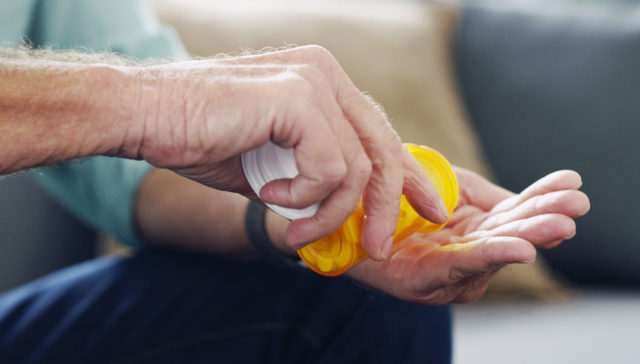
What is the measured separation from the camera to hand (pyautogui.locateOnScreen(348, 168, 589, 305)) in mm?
565

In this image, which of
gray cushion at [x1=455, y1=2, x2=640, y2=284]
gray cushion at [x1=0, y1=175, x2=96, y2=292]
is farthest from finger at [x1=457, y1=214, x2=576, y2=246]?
gray cushion at [x1=0, y1=175, x2=96, y2=292]

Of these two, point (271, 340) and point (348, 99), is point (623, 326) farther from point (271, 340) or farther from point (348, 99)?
point (348, 99)

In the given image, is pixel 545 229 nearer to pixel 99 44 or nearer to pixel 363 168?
pixel 363 168

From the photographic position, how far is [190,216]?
892 mm

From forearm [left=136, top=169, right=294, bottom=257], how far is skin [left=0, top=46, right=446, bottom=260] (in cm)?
31

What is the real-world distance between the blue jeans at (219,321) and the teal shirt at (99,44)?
0.13 metres

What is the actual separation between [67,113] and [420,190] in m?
0.32

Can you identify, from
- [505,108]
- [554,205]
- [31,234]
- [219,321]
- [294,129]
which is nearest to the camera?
[294,129]

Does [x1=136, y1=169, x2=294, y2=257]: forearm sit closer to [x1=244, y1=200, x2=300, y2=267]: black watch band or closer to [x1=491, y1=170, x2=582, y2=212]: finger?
[x1=244, y1=200, x2=300, y2=267]: black watch band

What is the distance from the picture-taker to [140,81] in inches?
20.7

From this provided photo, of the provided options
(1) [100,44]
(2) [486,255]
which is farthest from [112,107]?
(1) [100,44]

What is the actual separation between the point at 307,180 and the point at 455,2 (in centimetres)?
139

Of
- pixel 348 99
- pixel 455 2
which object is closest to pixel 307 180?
pixel 348 99

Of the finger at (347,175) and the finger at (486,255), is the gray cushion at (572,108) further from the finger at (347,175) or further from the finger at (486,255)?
the finger at (347,175)
